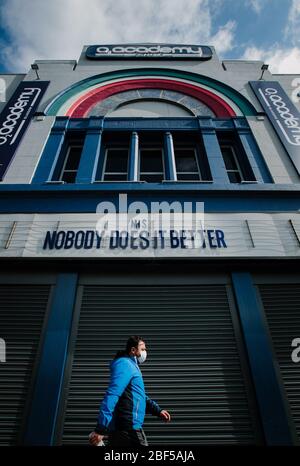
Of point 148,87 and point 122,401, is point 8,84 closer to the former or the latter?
point 148,87

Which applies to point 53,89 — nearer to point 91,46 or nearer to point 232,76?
point 91,46

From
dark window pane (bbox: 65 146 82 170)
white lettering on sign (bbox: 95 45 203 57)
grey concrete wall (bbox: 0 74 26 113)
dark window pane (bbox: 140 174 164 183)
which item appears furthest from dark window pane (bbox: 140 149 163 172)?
white lettering on sign (bbox: 95 45 203 57)

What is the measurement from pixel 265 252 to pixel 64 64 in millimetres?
10036

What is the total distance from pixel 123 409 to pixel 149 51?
1232cm

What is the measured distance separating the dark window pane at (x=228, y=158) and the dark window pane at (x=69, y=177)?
427cm

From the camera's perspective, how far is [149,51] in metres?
11.3

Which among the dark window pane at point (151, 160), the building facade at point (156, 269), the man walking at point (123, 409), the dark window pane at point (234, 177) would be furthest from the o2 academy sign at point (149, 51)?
the man walking at point (123, 409)

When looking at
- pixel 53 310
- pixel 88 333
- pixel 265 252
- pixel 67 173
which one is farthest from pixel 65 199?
pixel 265 252

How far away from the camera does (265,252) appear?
18.6 feet

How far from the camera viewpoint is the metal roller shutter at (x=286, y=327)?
4520 mm

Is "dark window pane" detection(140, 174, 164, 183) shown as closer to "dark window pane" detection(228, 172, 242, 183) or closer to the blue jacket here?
"dark window pane" detection(228, 172, 242, 183)

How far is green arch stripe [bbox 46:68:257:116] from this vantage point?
353 inches

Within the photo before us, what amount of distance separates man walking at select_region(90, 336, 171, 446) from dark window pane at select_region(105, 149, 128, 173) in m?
5.79
